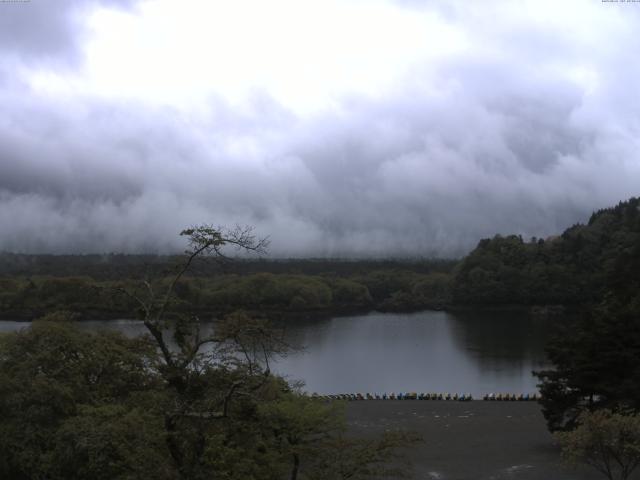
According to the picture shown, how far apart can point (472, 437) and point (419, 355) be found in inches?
1155

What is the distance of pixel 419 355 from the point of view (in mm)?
52500

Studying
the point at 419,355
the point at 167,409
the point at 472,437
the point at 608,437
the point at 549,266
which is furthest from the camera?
the point at 549,266

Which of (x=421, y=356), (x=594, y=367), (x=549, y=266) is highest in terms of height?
(x=549, y=266)

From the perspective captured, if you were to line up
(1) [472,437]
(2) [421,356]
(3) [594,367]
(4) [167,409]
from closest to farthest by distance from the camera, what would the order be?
(4) [167,409] → (3) [594,367] → (1) [472,437] → (2) [421,356]

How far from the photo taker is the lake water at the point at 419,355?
40469 millimetres

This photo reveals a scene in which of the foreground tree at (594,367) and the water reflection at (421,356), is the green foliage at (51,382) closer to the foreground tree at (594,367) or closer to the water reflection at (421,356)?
the foreground tree at (594,367)

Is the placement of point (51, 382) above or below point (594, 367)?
below

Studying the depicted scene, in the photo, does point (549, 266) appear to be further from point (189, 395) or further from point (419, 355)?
point (189, 395)

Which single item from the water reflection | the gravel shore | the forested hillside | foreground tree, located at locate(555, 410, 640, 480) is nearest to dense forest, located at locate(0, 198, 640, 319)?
the forested hillside

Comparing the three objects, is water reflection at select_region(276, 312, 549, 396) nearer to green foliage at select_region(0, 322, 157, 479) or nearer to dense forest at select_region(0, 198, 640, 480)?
dense forest at select_region(0, 198, 640, 480)

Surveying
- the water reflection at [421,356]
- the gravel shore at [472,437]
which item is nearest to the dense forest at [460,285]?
the water reflection at [421,356]

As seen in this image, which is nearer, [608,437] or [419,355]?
[608,437]

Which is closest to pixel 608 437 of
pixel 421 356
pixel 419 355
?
pixel 421 356

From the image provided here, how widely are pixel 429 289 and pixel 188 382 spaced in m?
98.3
